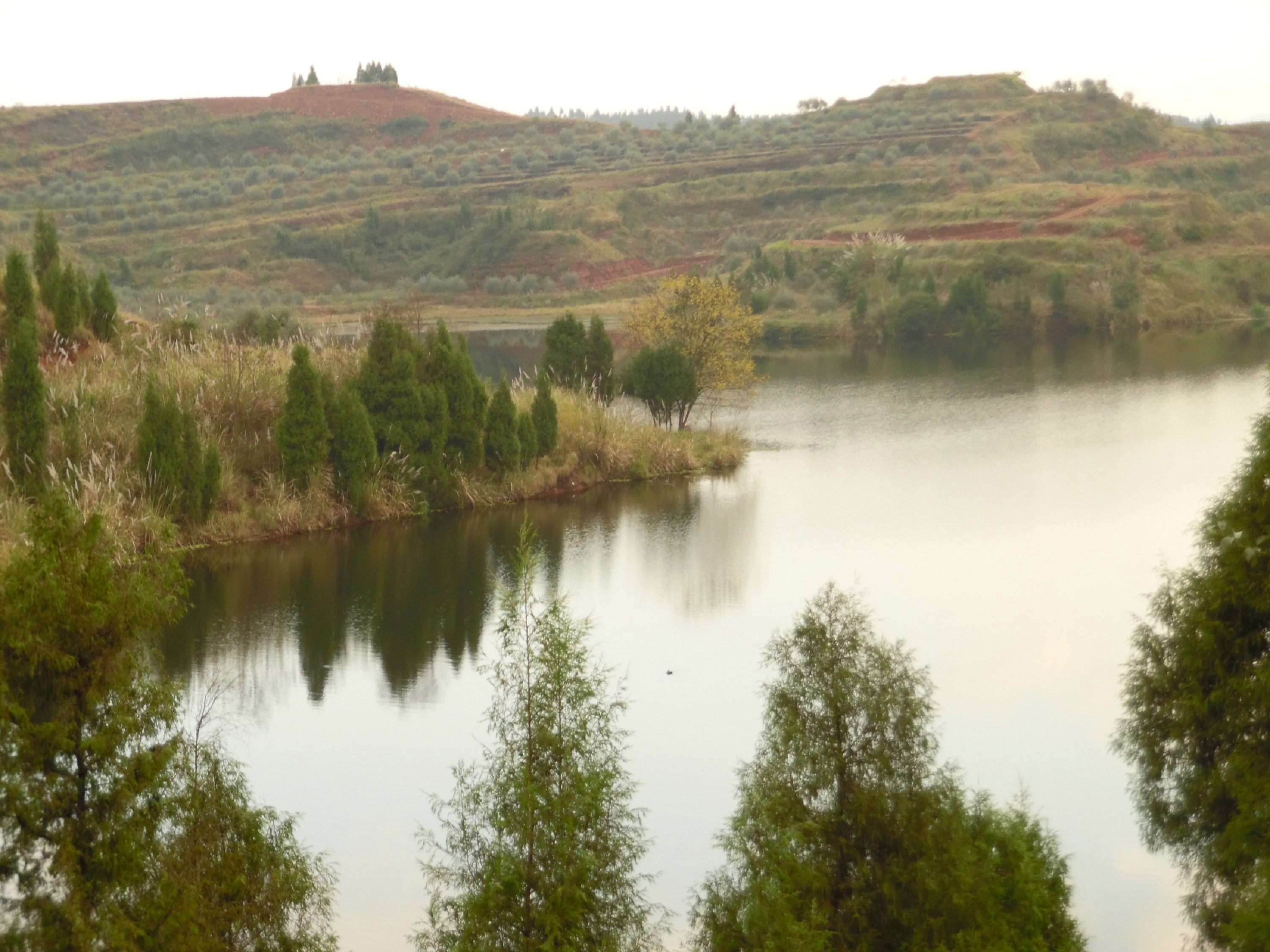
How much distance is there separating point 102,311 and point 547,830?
20478 mm

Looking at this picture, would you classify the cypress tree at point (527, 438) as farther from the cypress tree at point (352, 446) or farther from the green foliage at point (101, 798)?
the green foliage at point (101, 798)

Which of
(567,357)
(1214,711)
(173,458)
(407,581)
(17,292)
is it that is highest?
(17,292)

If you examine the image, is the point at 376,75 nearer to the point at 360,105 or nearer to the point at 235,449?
the point at 360,105

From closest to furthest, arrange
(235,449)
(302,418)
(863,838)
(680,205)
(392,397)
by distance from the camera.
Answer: (863,838), (302,418), (235,449), (392,397), (680,205)

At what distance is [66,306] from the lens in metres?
24.3

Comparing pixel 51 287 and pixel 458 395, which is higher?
pixel 51 287

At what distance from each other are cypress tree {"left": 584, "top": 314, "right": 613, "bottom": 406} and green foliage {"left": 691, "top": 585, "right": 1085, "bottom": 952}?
2166 cm

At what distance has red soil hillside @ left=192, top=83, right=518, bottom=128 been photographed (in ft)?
334

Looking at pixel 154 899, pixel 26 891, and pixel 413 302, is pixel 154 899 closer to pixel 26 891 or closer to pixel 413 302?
pixel 26 891

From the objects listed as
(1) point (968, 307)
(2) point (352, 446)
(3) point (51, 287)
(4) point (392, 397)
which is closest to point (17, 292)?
(3) point (51, 287)

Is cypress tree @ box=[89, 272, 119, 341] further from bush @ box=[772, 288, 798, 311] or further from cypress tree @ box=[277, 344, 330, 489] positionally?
bush @ box=[772, 288, 798, 311]

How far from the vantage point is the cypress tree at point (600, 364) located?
30.7 metres

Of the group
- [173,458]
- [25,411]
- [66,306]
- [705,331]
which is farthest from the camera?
[705,331]

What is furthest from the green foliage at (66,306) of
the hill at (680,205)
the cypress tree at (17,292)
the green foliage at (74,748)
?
the hill at (680,205)
